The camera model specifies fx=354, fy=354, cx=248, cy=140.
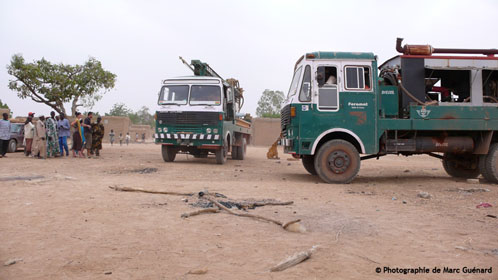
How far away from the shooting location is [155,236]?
3.29 meters

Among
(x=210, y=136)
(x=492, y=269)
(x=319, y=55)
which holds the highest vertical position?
(x=319, y=55)

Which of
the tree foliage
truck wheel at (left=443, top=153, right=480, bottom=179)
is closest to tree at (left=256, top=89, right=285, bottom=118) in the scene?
the tree foliage

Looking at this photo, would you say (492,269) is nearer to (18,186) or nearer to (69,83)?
(18,186)

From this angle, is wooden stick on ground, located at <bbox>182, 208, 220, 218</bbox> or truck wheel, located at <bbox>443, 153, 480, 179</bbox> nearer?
wooden stick on ground, located at <bbox>182, 208, 220, 218</bbox>

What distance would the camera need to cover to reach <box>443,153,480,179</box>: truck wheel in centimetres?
851

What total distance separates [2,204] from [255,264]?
3733mm

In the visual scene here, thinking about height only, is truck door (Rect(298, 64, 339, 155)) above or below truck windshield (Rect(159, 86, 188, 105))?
below

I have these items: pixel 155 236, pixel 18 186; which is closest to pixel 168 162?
pixel 18 186

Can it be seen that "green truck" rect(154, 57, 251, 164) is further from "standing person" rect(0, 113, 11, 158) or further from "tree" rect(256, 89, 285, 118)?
"tree" rect(256, 89, 285, 118)

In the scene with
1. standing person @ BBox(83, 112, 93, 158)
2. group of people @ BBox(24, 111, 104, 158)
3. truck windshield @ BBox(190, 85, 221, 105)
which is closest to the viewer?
truck windshield @ BBox(190, 85, 221, 105)

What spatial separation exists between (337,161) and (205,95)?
520 centimetres

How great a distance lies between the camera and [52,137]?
12617 millimetres

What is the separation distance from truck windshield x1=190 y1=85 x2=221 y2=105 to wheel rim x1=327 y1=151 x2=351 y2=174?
4691 mm

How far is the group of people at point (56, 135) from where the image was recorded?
12.3 metres
